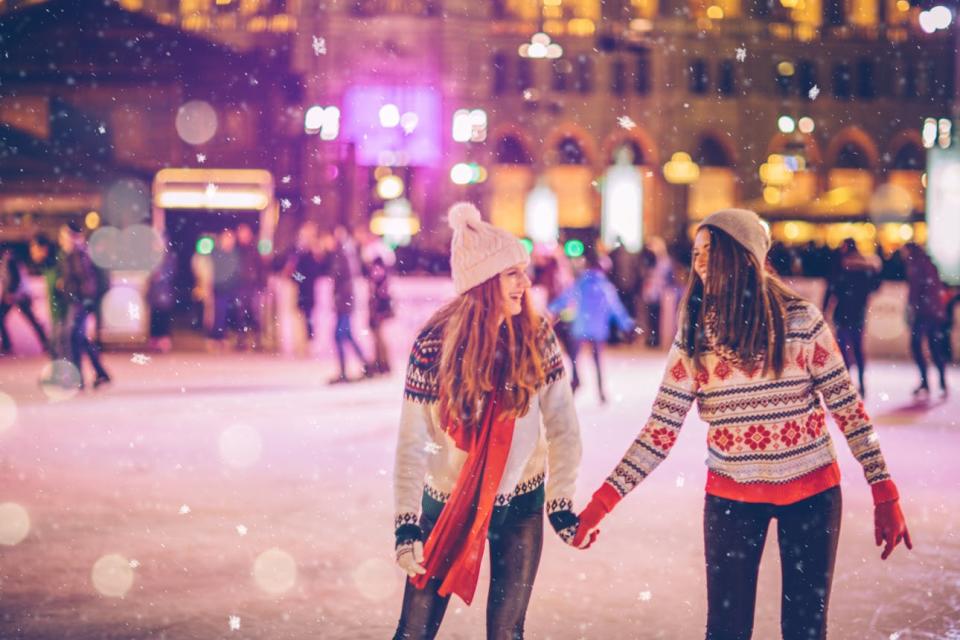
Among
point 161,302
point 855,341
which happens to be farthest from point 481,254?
point 161,302

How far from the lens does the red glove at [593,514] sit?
3471 mm

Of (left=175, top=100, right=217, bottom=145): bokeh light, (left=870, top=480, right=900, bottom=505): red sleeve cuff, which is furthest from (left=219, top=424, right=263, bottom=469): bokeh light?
(left=175, top=100, right=217, bottom=145): bokeh light

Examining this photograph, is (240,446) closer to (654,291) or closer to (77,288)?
(77,288)

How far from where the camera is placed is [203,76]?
2145 cm

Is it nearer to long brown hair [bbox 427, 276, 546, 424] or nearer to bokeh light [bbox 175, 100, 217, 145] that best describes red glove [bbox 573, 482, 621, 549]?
long brown hair [bbox 427, 276, 546, 424]

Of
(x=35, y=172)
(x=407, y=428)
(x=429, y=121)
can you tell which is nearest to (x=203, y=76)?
(x=35, y=172)

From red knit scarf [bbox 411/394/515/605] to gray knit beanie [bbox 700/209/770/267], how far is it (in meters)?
0.80

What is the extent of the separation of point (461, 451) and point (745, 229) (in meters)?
0.98

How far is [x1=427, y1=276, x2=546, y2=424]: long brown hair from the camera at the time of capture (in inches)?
137

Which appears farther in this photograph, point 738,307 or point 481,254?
point 481,254

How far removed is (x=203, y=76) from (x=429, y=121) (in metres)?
30.1

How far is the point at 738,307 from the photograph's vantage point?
11.6 ft

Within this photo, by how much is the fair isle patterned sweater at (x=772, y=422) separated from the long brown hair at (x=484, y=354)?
38cm

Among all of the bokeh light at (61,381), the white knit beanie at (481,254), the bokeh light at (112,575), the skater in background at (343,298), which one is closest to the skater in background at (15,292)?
Result: the bokeh light at (61,381)
